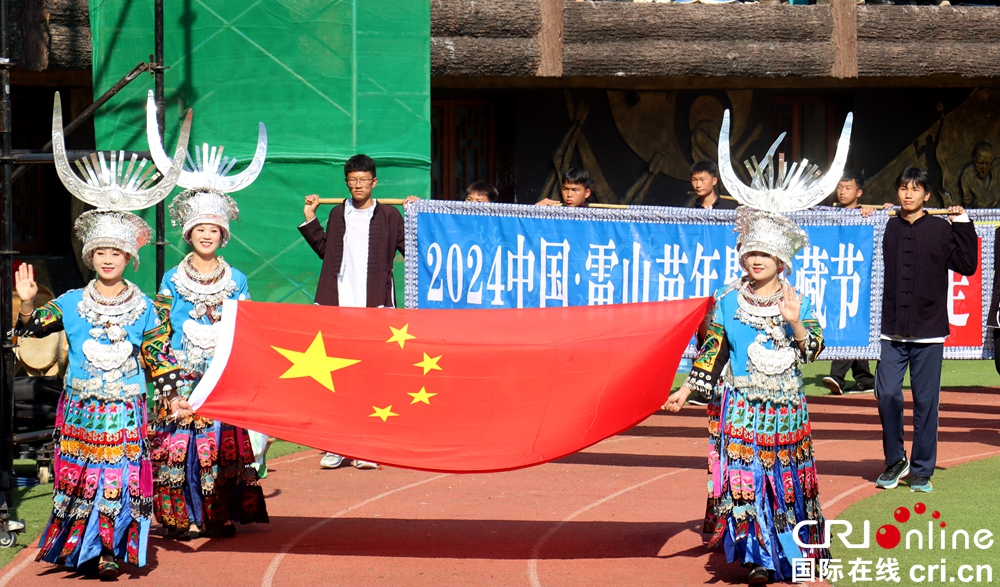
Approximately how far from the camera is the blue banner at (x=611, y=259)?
9766 millimetres

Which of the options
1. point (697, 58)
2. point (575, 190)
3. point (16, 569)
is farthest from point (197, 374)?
point (697, 58)

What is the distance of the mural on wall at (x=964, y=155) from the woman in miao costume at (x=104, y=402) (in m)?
13.2

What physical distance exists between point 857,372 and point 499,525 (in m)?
6.32

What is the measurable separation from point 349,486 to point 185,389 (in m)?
2.05

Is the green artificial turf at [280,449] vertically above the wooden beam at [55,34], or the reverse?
the wooden beam at [55,34]

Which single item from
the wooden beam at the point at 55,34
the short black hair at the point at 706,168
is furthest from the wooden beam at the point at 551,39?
the wooden beam at the point at 55,34

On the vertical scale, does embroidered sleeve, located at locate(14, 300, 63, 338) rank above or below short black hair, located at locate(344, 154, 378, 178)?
below

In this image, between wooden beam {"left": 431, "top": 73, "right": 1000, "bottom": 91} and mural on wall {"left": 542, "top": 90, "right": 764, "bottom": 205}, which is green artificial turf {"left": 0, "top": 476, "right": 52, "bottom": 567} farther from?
mural on wall {"left": 542, "top": 90, "right": 764, "bottom": 205}

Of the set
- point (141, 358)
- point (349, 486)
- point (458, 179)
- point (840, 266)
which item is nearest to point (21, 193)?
point (458, 179)

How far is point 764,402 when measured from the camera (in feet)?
20.7

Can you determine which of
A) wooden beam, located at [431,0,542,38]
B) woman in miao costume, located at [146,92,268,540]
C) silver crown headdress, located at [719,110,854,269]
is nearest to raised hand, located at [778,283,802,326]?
silver crown headdress, located at [719,110,854,269]

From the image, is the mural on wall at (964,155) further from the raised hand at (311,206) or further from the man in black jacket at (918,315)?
the raised hand at (311,206)

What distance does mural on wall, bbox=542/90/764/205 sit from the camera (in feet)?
53.6

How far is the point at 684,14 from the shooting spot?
14.4 m
